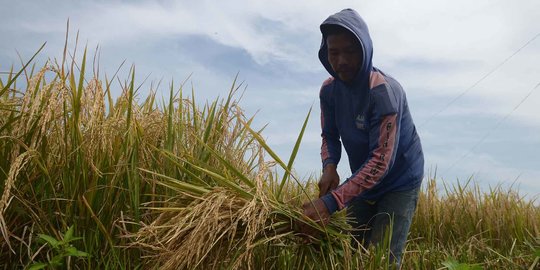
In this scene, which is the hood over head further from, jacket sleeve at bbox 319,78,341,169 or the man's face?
jacket sleeve at bbox 319,78,341,169

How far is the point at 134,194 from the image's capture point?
3.03 m

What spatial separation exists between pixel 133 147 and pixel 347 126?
1190 millimetres

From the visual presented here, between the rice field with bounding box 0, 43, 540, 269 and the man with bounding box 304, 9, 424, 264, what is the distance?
24cm

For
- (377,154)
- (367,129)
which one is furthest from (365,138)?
(377,154)

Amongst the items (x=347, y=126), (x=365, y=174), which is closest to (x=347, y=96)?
(x=347, y=126)

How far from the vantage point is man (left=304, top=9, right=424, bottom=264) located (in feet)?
9.15

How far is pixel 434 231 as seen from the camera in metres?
5.19

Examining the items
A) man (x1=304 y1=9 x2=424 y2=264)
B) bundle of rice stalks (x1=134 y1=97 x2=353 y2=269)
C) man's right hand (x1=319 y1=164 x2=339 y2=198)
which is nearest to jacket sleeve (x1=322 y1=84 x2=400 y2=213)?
man (x1=304 y1=9 x2=424 y2=264)

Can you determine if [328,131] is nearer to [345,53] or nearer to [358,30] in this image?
[345,53]

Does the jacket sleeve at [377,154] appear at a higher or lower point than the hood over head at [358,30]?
lower

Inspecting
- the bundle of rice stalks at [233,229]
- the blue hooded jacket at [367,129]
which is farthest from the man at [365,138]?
the bundle of rice stalks at [233,229]

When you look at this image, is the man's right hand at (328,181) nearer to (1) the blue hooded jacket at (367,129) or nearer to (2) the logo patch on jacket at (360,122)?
(1) the blue hooded jacket at (367,129)

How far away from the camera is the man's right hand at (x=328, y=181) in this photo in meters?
3.35

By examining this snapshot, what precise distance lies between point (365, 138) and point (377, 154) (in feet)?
1.14
